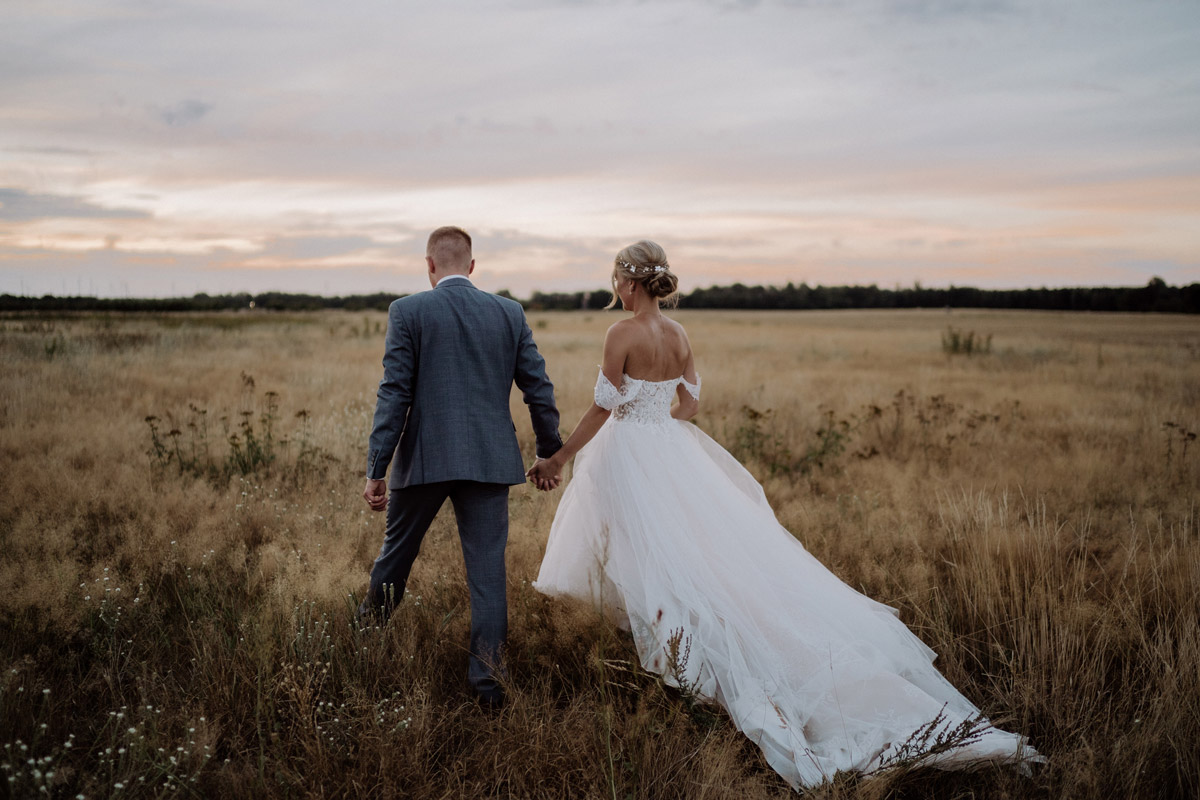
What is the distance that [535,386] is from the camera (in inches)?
154

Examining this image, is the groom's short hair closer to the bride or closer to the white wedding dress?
the bride

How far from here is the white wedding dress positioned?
127 inches

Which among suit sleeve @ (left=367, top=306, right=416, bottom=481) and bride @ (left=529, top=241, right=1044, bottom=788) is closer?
bride @ (left=529, top=241, right=1044, bottom=788)

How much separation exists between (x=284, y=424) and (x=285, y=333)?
20460 millimetres

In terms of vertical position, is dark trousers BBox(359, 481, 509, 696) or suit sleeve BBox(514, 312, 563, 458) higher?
suit sleeve BBox(514, 312, 563, 458)

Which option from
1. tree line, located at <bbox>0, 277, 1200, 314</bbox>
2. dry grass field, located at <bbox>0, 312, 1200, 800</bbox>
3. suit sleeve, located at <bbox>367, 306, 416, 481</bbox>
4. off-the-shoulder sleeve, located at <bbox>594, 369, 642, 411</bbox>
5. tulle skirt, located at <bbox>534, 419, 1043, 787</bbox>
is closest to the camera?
dry grass field, located at <bbox>0, 312, 1200, 800</bbox>

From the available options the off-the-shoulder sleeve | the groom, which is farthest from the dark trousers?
the off-the-shoulder sleeve

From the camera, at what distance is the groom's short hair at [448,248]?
383cm

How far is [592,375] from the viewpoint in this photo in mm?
16438

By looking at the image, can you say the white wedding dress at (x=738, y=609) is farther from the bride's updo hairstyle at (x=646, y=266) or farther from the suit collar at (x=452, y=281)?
the suit collar at (x=452, y=281)

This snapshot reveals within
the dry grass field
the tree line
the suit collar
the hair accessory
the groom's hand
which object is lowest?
the dry grass field

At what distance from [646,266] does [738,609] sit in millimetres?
2073

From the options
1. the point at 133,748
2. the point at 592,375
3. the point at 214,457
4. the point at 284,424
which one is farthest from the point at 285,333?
the point at 133,748

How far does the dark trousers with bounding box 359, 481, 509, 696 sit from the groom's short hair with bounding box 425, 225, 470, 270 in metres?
1.24
